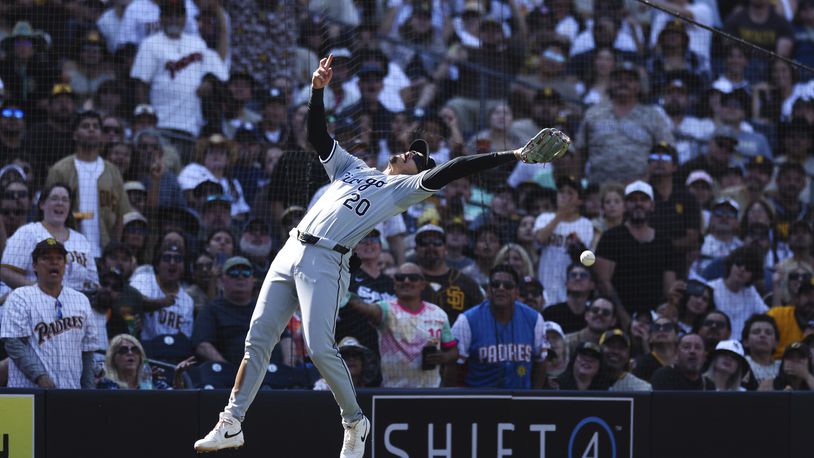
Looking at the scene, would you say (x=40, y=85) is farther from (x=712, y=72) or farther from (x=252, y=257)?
(x=712, y=72)

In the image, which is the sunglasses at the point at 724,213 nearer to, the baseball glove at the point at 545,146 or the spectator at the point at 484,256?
the spectator at the point at 484,256

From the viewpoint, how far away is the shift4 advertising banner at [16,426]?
30.8 ft

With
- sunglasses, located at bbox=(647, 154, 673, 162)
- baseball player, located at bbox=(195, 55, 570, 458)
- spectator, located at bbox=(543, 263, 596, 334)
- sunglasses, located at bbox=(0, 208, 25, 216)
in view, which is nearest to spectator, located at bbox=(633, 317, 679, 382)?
spectator, located at bbox=(543, 263, 596, 334)

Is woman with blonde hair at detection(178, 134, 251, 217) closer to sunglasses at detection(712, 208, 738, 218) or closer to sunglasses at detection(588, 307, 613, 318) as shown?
sunglasses at detection(588, 307, 613, 318)

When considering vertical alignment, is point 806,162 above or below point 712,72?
below

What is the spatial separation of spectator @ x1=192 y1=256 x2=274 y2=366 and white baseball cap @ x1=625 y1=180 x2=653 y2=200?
4.00 m

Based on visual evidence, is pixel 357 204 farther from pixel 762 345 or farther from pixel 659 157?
pixel 659 157

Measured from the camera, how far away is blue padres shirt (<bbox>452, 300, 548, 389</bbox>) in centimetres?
1085

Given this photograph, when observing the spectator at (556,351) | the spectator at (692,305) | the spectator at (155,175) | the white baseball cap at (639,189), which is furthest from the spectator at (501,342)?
the spectator at (155,175)

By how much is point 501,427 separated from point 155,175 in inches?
185

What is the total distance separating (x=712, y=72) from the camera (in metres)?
16.5

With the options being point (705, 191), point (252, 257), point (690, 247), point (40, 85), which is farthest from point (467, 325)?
point (40, 85)

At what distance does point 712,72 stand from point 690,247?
4.10 metres

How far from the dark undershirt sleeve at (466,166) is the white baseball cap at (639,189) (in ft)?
16.6
